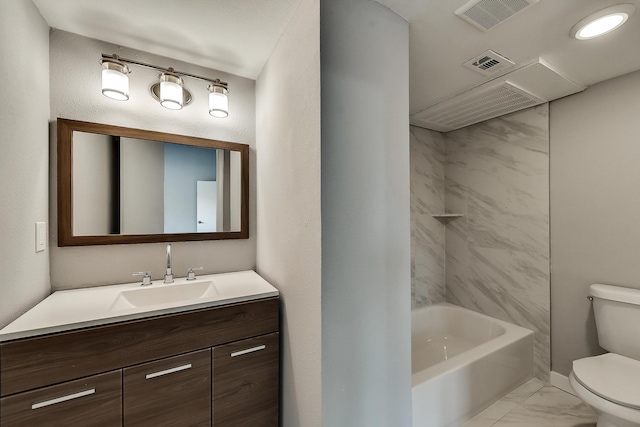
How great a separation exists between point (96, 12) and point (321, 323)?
1854 mm

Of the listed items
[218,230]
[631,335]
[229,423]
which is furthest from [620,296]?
[218,230]

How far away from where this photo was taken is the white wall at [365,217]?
1075 millimetres

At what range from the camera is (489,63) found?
5.43 ft

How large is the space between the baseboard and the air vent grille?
214cm

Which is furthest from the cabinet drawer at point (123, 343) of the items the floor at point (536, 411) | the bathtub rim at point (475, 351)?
the floor at point (536, 411)

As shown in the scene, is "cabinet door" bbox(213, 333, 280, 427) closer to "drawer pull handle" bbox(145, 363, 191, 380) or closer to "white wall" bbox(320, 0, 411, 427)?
"drawer pull handle" bbox(145, 363, 191, 380)

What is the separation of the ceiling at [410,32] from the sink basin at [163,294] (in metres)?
1.43

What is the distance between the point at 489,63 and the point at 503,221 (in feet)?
4.55

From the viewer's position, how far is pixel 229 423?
4.38ft

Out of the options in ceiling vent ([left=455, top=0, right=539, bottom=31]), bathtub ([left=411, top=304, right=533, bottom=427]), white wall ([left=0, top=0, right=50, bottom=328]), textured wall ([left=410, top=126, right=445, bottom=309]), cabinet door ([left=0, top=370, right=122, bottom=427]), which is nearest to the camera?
cabinet door ([left=0, top=370, right=122, bottom=427])

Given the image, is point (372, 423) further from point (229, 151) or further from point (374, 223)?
point (229, 151)

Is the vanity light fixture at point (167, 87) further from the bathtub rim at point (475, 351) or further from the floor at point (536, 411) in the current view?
the floor at point (536, 411)

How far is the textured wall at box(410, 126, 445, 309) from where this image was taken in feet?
8.93

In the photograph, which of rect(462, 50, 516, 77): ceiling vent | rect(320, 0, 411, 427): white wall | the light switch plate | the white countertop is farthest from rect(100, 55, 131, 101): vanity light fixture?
rect(462, 50, 516, 77): ceiling vent
